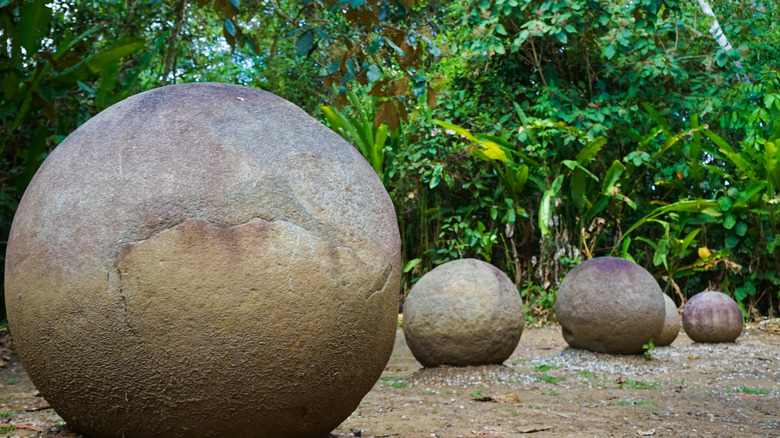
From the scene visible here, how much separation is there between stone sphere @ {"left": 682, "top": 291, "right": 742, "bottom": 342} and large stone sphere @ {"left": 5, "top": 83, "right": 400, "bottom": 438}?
23.8 ft

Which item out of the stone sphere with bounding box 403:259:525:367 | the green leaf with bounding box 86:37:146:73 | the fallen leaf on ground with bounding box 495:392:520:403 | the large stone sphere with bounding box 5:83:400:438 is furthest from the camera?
the green leaf with bounding box 86:37:146:73

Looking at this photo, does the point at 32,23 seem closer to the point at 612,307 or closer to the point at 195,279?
the point at 195,279

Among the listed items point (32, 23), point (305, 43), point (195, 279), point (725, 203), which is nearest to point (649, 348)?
point (725, 203)

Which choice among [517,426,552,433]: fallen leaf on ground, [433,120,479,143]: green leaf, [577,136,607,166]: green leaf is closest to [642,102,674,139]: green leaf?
[577,136,607,166]: green leaf

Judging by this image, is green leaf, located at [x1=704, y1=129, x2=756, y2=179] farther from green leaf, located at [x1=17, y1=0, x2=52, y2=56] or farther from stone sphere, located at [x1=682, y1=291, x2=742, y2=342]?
green leaf, located at [x1=17, y1=0, x2=52, y2=56]

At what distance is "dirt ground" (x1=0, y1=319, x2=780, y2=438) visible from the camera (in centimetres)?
447

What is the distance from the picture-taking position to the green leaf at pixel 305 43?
4.41 meters

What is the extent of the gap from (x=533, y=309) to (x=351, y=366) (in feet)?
28.4

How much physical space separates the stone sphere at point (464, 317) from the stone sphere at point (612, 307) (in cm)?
112

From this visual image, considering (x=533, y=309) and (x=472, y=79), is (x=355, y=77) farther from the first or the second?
Answer: (x=472, y=79)

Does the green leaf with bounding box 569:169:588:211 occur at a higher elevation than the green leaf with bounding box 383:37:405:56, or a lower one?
lower

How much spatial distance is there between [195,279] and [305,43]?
2099 millimetres

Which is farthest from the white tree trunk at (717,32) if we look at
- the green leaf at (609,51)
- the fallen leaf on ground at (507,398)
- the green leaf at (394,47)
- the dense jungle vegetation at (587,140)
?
the green leaf at (394,47)

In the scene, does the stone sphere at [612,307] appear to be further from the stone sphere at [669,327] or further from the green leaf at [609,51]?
the green leaf at [609,51]
